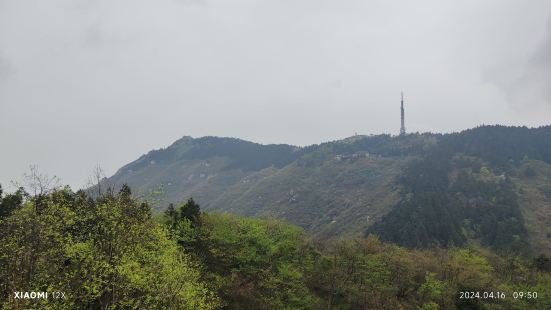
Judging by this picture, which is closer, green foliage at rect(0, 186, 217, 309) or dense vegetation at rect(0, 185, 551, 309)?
green foliage at rect(0, 186, 217, 309)

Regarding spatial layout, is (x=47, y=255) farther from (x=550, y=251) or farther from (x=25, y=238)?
(x=550, y=251)

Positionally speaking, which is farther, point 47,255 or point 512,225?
point 512,225

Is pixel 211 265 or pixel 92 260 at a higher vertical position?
pixel 92 260

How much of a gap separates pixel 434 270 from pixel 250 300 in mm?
48255

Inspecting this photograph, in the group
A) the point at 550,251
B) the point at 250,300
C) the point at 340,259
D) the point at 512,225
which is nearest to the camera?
the point at 250,300

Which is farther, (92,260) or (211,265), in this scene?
(211,265)

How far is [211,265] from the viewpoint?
2798 inches

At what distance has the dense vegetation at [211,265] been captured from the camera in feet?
110

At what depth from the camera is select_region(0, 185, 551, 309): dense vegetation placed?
110ft

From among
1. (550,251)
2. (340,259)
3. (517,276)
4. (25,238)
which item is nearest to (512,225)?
(550,251)

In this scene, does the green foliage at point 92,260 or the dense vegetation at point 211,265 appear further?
the dense vegetation at point 211,265

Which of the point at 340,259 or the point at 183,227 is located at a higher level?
the point at 183,227

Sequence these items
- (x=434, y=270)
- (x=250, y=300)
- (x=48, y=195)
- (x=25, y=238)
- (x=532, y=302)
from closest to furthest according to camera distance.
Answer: (x=25, y=238), (x=48, y=195), (x=250, y=300), (x=532, y=302), (x=434, y=270)

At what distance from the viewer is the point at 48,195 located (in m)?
39.2
